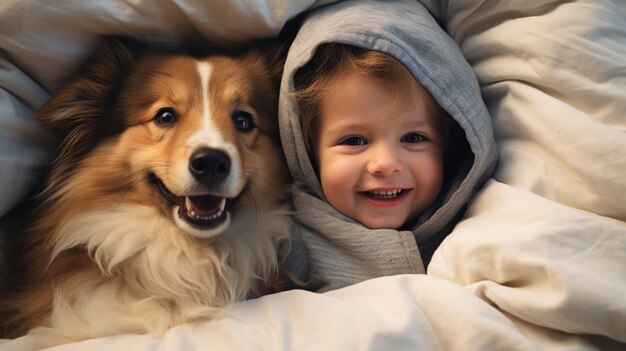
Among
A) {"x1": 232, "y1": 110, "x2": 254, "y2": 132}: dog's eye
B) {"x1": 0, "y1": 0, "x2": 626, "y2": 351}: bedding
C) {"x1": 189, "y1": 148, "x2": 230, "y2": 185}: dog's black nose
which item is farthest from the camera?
{"x1": 232, "y1": 110, "x2": 254, "y2": 132}: dog's eye

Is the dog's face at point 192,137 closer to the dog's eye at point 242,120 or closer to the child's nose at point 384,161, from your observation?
the dog's eye at point 242,120

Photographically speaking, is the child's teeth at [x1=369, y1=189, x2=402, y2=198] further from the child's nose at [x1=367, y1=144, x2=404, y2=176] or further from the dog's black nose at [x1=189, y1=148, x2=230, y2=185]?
the dog's black nose at [x1=189, y1=148, x2=230, y2=185]

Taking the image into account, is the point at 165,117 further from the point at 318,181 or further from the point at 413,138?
the point at 413,138

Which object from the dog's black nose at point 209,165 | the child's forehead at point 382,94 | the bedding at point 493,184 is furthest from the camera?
the child's forehead at point 382,94

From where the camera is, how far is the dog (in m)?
1.41

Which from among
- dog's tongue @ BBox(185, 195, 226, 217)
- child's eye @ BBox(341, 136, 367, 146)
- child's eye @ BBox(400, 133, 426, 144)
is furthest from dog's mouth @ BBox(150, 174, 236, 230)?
child's eye @ BBox(400, 133, 426, 144)

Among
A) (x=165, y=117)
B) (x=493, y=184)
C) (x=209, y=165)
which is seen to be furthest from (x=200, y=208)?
(x=493, y=184)

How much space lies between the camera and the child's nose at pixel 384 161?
1.47 metres

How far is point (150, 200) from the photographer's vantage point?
1532 mm

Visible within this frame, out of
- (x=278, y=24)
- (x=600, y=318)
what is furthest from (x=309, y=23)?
(x=600, y=318)

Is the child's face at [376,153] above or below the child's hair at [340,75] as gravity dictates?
below

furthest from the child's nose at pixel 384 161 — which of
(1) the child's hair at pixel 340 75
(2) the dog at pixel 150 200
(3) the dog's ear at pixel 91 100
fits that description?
(3) the dog's ear at pixel 91 100

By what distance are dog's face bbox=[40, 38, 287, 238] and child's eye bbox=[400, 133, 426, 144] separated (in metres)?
0.42

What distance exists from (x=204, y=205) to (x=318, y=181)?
14.7 inches
